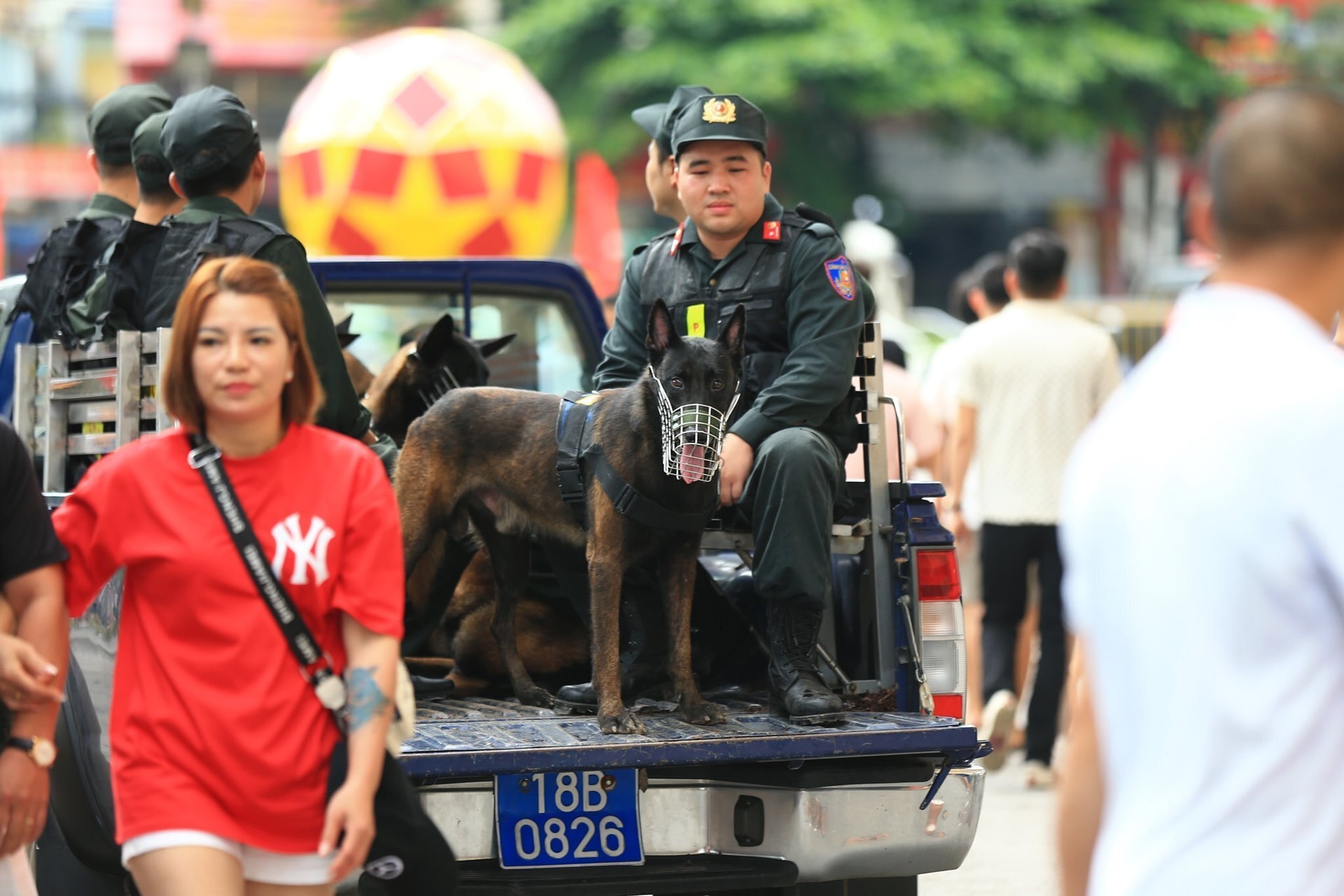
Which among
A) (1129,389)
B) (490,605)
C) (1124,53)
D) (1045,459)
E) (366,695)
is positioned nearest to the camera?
(1129,389)

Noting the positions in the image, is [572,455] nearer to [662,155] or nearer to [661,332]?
[661,332]

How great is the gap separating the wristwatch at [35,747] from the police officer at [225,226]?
165cm

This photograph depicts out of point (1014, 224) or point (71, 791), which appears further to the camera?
point (1014, 224)

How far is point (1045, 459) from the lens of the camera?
9.35 metres

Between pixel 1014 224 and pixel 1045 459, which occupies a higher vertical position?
pixel 1014 224

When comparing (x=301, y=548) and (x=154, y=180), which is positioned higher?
(x=154, y=180)

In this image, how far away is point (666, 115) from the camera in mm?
6297

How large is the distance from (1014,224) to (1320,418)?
4381 cm

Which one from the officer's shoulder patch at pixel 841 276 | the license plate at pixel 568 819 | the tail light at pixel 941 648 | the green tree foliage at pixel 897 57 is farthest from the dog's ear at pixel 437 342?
the green tree foliage at pixel 897 57

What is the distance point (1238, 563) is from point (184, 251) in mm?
3435

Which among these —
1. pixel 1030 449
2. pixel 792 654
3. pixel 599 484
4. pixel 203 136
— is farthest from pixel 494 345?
pixel 1030 449

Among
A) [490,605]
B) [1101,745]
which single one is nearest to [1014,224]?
[490,605]

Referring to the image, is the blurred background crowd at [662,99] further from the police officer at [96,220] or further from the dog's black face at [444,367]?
the dog's black face at [444,367]

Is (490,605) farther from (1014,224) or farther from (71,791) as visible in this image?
(1014,224)
